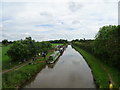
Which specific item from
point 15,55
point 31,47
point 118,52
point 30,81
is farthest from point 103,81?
point 31,47

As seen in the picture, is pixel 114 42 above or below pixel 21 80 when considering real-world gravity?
above

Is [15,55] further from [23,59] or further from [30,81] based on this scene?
[30,81]

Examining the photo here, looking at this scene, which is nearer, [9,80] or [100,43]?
[9,80]

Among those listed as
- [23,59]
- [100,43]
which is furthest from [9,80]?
[100,43]

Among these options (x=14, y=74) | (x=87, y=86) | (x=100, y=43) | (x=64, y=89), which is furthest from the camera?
(x=100, y=43)

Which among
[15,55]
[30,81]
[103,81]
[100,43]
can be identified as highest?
[100,43]

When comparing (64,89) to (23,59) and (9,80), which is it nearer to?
(9,80)

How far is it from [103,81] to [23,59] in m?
20.8

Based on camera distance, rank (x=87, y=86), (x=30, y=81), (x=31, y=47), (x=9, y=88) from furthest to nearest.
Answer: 1. (x=31, y=47)
2. (x=30, y=81)
3. (x=87, y=86)
4. (x=9, y=88)

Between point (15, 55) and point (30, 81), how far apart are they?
10435 millimetres

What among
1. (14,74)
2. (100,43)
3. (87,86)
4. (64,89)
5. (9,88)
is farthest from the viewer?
(100,43)

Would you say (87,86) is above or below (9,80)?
below

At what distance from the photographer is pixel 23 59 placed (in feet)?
95.2

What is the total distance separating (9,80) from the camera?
16.0m
